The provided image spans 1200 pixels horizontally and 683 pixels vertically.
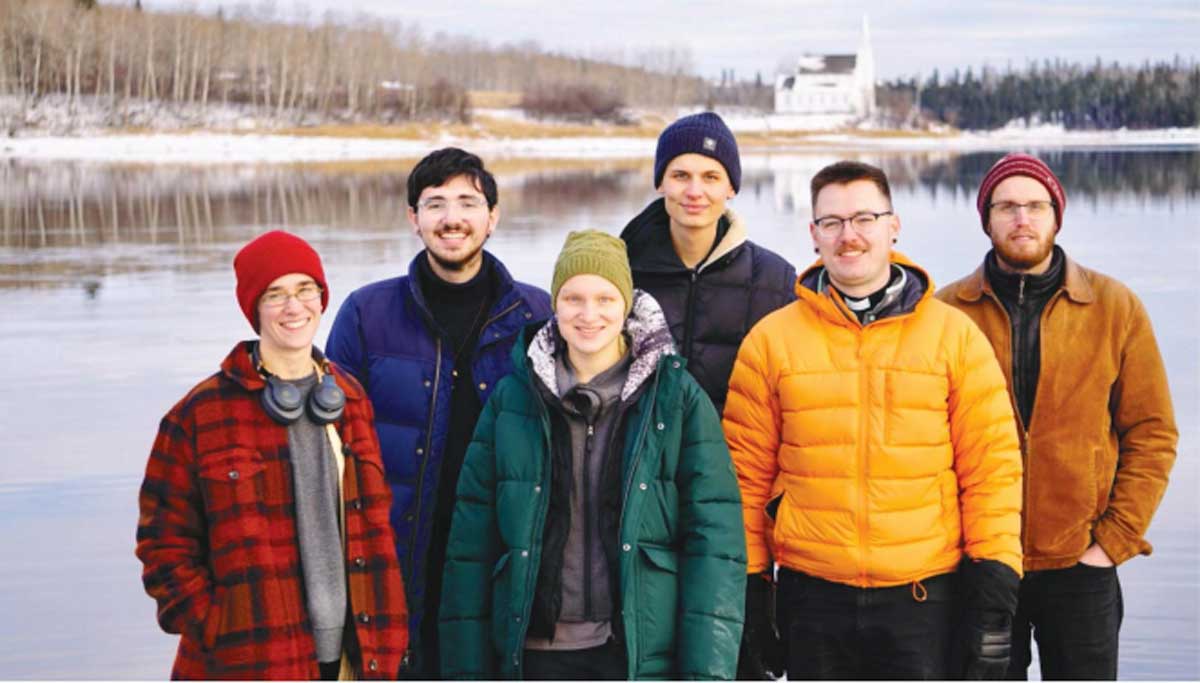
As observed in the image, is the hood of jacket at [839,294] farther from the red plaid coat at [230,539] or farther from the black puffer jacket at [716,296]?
the red plaid coat at [230,539]

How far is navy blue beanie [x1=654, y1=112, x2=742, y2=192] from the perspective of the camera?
3.38m

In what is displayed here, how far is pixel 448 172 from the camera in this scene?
10.3ft

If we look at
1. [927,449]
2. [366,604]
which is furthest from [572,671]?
[927,449]

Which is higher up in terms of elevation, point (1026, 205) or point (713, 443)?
point (1026, 205)

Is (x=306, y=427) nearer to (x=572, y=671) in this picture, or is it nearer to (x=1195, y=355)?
(x=572, y=671)

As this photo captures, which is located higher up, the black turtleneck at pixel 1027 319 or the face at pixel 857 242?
the face at pixel 857 242

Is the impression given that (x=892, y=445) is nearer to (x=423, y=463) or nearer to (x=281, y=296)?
(x=423, y=463)

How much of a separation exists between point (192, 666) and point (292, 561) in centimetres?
28

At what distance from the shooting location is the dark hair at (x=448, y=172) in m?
3.13

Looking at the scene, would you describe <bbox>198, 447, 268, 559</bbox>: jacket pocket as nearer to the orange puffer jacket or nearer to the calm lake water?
the orange puffer jacket

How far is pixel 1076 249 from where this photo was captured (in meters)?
13.9

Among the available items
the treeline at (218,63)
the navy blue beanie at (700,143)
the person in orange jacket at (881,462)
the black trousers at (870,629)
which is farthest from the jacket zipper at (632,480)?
the treeline at (218,63)

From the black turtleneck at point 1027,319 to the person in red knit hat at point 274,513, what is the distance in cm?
154

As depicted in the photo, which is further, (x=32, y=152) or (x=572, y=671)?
(x=32, y=152)
